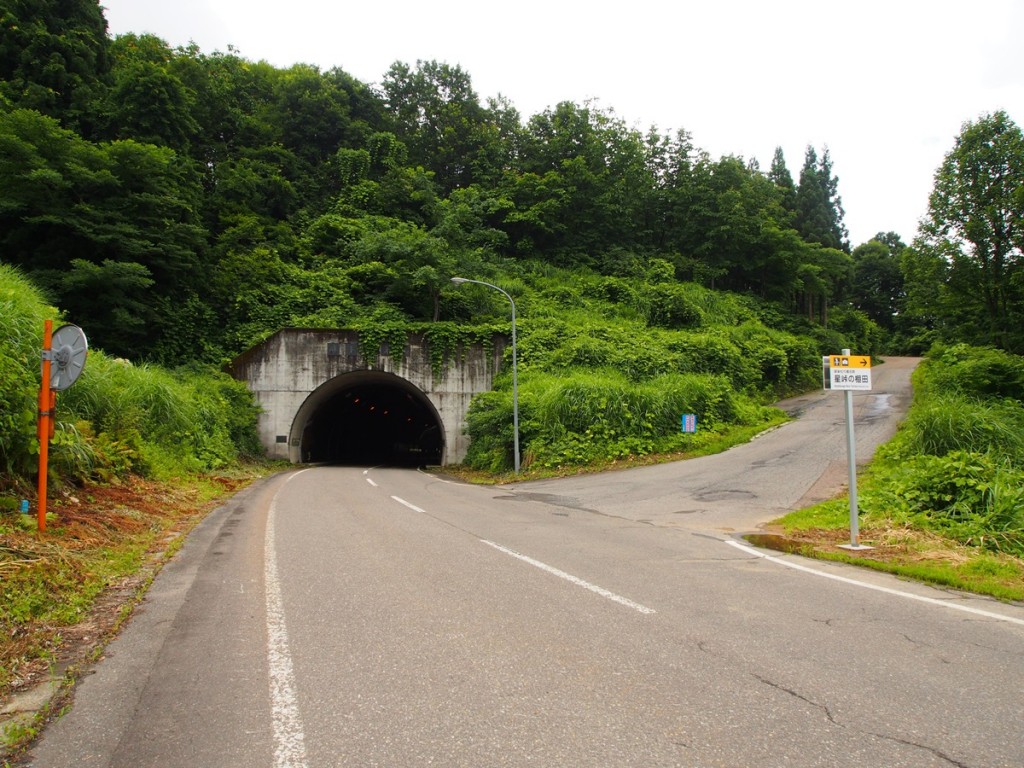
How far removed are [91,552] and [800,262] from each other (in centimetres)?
4738

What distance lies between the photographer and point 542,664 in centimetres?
388

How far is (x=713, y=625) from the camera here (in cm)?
470

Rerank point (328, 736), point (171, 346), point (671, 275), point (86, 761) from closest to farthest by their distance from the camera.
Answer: point (86, 761) < point (328, 736) < point (171, 346) < point (671, 275)

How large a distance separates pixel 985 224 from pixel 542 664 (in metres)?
30.5

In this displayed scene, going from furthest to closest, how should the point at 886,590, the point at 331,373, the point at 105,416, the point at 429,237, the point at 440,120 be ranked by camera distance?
1. the point at 440,120
2. the point at 429,237
3. the point at 331,373
4. the point at 105,416
5. the point at 886,590

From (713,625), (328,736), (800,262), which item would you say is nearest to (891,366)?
(800,262)

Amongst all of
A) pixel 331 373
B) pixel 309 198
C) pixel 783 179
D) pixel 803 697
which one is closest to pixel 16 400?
pixel 803 697

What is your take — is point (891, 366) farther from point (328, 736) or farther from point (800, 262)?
point (328, 736)

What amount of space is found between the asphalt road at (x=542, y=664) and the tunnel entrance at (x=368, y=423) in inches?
859

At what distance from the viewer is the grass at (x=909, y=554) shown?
20.6ft

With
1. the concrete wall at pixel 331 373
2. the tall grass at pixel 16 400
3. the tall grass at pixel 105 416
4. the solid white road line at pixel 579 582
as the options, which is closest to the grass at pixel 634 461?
the concrete wall at pixel 331 373

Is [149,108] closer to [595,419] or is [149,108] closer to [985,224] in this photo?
[595,419]

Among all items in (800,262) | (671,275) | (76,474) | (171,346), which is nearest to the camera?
(76,474)

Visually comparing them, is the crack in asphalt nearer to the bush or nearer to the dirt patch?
the dirt patch
